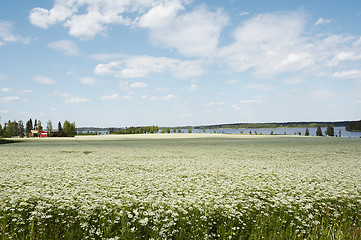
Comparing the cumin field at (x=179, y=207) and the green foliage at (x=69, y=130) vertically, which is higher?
the green foliage at (x=69, y=130)

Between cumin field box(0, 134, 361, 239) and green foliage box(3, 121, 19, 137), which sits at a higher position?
green foliage box(3, 121, 19, 137)

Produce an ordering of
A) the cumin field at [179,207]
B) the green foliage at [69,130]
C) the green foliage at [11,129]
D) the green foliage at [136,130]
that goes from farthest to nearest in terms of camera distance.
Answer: the green foliage at [136,130]
the green foliage at [11,129]
the green foliage at [69,130]
the cumin field at [179,207]

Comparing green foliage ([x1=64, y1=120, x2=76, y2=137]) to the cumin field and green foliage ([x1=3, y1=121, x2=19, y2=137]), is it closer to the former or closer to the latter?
green foliage ([x1=3, y1=121, x2=19, y2=137])

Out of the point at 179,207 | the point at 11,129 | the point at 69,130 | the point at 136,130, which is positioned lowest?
the point at 179,207

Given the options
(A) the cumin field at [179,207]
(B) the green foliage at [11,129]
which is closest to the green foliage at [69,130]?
(B) the green foliage at [11,129]

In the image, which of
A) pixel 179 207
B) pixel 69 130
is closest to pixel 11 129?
pixel 69 130

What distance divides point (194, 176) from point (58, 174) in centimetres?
995

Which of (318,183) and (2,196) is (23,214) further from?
(318,183)

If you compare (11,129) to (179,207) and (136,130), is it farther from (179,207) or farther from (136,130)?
(179,207)

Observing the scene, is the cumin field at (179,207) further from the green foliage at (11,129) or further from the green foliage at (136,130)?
the green foliage at (136,130)

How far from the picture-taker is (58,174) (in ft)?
58.6

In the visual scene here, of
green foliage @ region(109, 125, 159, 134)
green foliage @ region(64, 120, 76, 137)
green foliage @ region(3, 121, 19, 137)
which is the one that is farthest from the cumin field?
green foliage @ region(109, 125, 159, 134)

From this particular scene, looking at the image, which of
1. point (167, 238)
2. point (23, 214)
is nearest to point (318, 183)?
point (167, 238)

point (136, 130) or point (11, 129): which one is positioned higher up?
point (11, 129)
